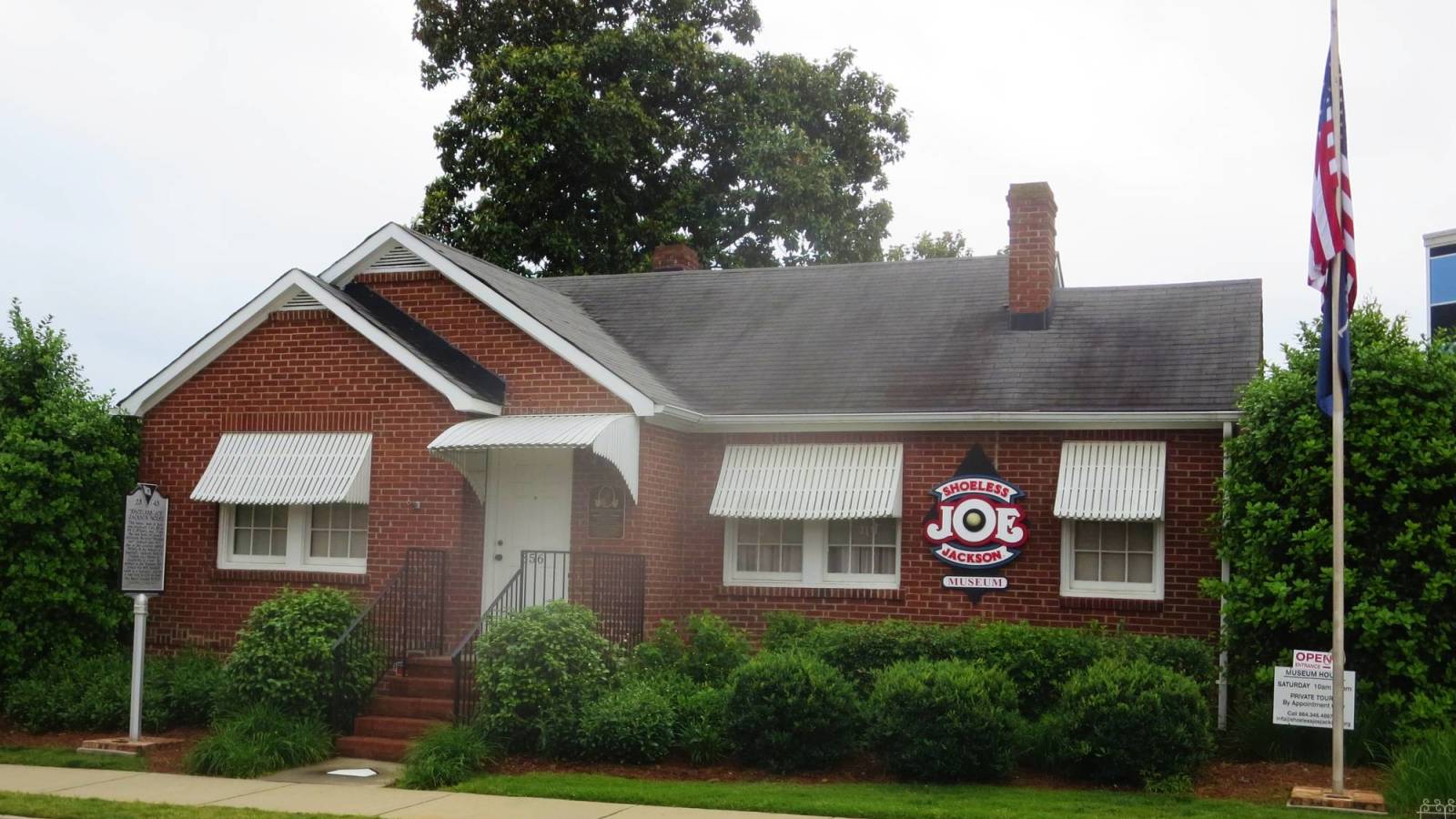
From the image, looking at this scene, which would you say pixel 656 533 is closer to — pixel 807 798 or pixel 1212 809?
pixel 807 798

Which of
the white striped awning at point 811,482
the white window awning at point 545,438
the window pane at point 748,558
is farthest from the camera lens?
the window pane at point 748,558

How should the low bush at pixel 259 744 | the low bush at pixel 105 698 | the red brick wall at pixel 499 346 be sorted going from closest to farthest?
the low bush at pixel 259 744 → the low bush at pixel 105 698 → the red brick wall at pixel 499 346

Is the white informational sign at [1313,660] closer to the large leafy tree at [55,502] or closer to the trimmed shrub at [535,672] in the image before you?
the trimmed shrub at [535,672]

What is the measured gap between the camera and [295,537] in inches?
637

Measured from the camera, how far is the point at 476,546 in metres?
15.6

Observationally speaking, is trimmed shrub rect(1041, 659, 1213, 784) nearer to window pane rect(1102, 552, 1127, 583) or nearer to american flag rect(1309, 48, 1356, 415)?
american flag rect(1309, 48, 1356, 415)

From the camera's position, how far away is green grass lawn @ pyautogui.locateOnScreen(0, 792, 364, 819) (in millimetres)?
10188

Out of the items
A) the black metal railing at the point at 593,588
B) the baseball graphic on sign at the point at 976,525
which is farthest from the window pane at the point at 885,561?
the black metal railing at the point at 593,588

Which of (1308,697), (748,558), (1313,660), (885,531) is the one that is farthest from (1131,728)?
(748,558)

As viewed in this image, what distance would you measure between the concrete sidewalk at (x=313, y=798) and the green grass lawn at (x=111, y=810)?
0.22 m

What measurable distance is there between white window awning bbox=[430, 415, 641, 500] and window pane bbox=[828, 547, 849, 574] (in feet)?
8.44

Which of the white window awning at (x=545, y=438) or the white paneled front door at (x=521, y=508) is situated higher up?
the white window awning at (x=545, y=438)

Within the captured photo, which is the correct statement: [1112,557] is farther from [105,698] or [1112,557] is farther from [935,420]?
[105,698]

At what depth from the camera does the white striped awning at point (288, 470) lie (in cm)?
1552
